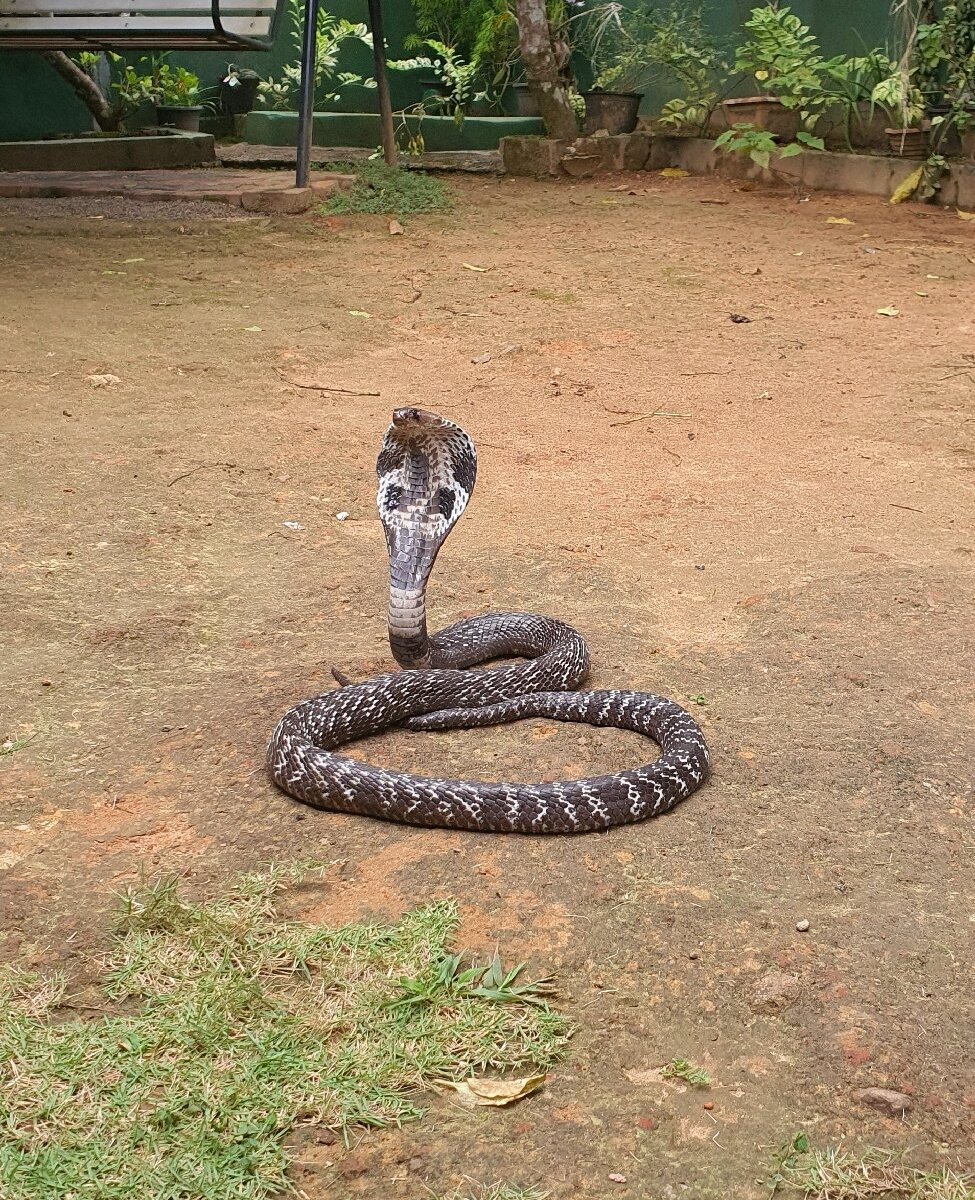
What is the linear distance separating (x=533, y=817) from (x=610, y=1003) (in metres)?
0.71

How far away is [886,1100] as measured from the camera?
252cm

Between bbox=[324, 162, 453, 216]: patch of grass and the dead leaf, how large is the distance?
9151mm

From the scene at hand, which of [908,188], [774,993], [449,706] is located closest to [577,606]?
[449,706]

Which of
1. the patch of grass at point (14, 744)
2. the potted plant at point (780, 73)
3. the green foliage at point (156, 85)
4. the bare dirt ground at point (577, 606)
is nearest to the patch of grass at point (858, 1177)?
the bare dirt ground at point (577, 606)

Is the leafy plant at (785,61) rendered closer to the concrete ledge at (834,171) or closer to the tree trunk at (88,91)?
the concrete ledge at (834,171)

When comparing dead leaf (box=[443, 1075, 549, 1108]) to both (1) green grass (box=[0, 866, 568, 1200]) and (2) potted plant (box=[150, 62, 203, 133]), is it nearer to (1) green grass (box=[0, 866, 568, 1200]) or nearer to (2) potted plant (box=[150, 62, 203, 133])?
(1) green grass (box=[0, 866, 568, 1200])

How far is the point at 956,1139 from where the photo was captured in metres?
2.44

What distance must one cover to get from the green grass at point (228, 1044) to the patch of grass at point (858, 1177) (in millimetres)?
506

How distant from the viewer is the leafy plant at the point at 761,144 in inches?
457

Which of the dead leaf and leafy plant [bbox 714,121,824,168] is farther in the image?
leafy plant [bbox 714,121,824,168]

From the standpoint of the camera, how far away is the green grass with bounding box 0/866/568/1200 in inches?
92.5

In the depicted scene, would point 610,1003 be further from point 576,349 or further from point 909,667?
point 576,349

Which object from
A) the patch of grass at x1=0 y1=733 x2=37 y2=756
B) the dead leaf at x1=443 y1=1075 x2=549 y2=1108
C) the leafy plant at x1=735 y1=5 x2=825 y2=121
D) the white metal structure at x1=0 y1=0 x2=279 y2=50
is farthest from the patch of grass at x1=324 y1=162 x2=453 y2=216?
the dead leaf at x1=443 y1=1075 x2=549 y2=1108

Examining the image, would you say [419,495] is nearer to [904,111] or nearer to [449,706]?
[449,706]
